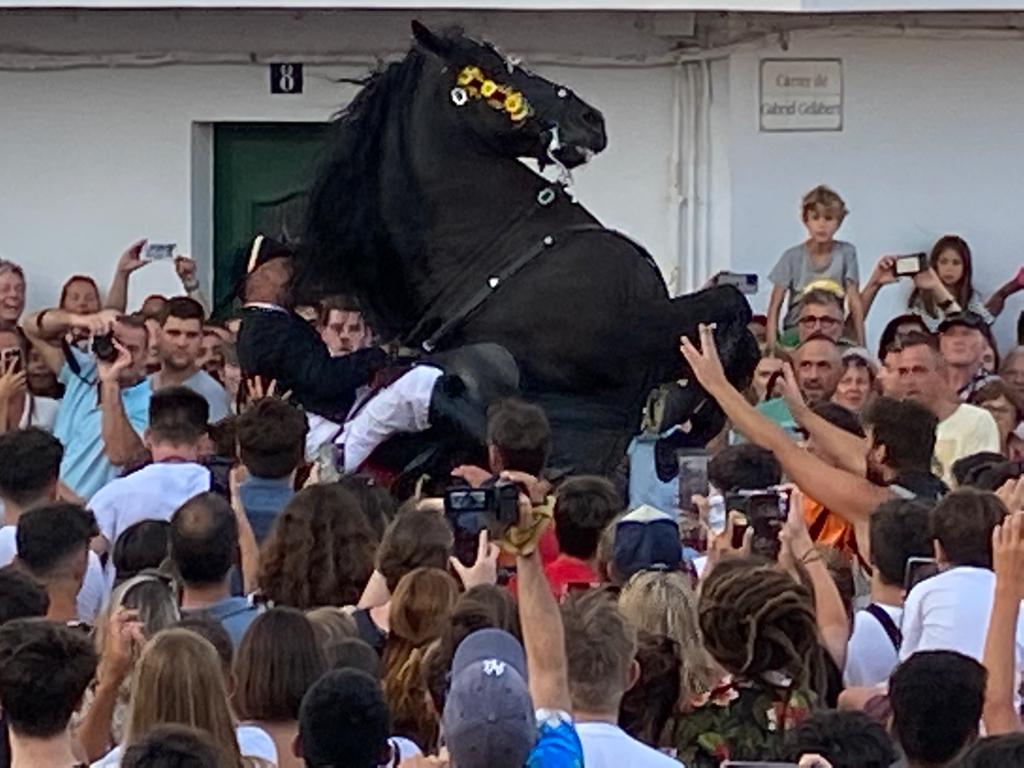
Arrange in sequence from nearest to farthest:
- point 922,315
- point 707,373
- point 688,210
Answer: point 707,373 < point 922,315 < point 688,210

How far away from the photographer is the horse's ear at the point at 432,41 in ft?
37.8

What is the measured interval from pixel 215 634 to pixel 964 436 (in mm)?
5181

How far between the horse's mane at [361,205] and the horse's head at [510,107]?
159 mm

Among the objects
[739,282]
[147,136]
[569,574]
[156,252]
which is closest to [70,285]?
[156,252]

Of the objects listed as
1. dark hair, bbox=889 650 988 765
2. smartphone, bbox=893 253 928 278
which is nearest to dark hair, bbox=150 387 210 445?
dark hair, bbox=889 650 988 765

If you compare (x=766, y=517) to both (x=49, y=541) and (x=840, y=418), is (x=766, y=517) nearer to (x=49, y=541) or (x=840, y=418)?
(x=840, y=418)

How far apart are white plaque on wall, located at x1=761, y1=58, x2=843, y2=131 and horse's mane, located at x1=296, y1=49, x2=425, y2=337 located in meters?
5.21

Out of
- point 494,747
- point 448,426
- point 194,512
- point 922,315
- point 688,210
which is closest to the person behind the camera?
point 494,747

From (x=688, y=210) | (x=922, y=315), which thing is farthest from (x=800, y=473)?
(x=688, y=210)

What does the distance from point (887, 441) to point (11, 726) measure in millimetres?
3744

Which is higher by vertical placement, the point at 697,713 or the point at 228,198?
the point at 228,198

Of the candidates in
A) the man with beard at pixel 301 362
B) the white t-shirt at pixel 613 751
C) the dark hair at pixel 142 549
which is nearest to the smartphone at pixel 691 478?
the man with beard at pixel 301 362

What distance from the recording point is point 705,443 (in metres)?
11.5

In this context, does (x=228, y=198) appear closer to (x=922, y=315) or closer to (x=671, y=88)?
(x=671, y=88)
